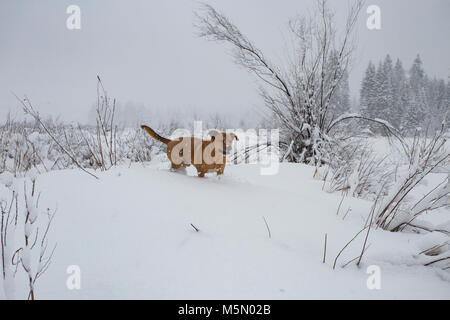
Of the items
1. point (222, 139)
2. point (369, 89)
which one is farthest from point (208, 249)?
point (369, 89)

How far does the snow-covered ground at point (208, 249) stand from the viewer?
632 mm

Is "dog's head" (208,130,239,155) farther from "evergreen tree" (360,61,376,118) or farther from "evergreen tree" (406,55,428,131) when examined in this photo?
"evergreen tree" (360,61,376,118)

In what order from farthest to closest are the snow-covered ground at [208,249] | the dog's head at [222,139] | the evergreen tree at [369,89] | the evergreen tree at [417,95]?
the evergreen tree at [369,89]
the evergreen tree at [417,95]
the dog's head at [222,139]
the snow-covered ground at [208,249]

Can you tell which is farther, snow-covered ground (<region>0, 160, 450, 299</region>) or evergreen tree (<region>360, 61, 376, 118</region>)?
evergreen tree (<region>360, 61, 376, 118</region>)

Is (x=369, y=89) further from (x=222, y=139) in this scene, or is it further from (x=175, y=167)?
(x=175, y=167)

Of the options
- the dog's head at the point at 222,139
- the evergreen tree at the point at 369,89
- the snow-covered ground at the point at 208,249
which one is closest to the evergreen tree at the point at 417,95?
the evergreen tree at the point at 369,89

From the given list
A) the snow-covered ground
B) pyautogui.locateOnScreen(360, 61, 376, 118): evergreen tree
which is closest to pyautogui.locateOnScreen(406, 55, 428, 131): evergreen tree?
pyautogui.locateOnScreen(360, 61, 376, 118): evergreen tree

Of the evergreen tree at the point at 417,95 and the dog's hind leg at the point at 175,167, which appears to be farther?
the evergreen tree at the point at 417,95

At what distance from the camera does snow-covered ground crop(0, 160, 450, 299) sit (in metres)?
0.63

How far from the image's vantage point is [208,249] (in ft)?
2.54

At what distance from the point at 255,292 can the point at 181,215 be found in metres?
0.49

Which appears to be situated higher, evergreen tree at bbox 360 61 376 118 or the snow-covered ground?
evergreen tree at bbox 360 61 376 118

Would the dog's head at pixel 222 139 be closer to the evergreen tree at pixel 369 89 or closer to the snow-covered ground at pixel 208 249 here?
the snow-covered ground at pixel 208 249
